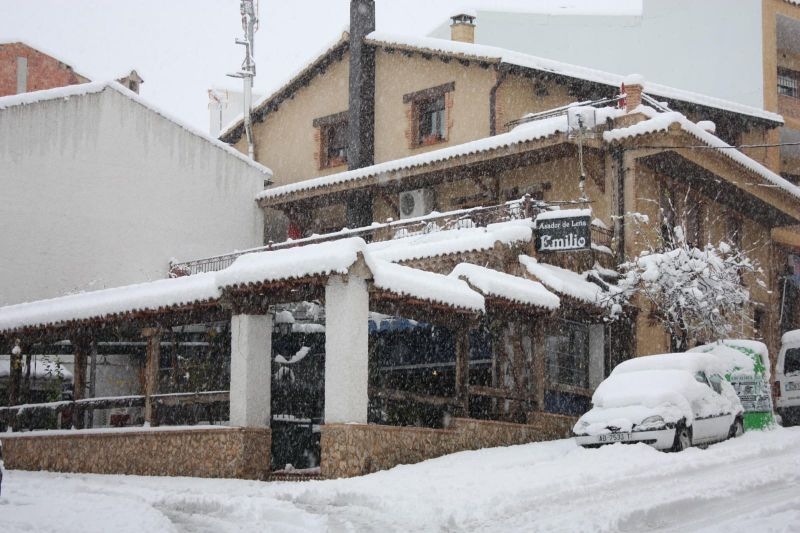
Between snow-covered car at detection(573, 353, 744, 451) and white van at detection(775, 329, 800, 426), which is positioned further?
white van at detection(775, 329, 800, 426)

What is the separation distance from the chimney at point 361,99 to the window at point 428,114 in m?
1.29

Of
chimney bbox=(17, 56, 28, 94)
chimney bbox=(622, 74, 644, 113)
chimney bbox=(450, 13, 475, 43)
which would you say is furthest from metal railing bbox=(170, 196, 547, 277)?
chimney bbox=(17, 56, 28, 94)

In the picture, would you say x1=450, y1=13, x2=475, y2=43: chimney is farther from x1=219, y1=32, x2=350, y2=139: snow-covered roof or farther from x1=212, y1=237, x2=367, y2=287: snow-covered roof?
x1=212, y1=237, x2=367, y2=287: snow-covered roof

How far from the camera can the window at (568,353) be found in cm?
2300

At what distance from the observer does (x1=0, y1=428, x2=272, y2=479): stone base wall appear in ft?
56.5

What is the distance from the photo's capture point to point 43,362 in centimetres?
2644

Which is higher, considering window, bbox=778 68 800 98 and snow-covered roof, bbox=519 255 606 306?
window, bbox=778 68 800 98

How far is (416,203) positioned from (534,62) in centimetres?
487

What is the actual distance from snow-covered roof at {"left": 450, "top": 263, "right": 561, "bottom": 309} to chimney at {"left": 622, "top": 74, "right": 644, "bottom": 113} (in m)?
6.25

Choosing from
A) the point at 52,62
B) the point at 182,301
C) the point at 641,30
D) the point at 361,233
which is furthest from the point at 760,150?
the point at 52,62

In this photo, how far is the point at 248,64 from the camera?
34.2 meters

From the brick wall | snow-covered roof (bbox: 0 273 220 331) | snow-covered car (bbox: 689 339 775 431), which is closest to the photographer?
snow-covered roof (bbox: 0 273 220 331)

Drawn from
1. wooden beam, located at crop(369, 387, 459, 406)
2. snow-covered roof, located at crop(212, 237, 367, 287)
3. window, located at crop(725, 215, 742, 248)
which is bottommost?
wooden beam, located at crop(369, 387, 459, 406)

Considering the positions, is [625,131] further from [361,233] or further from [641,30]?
[641,30]
